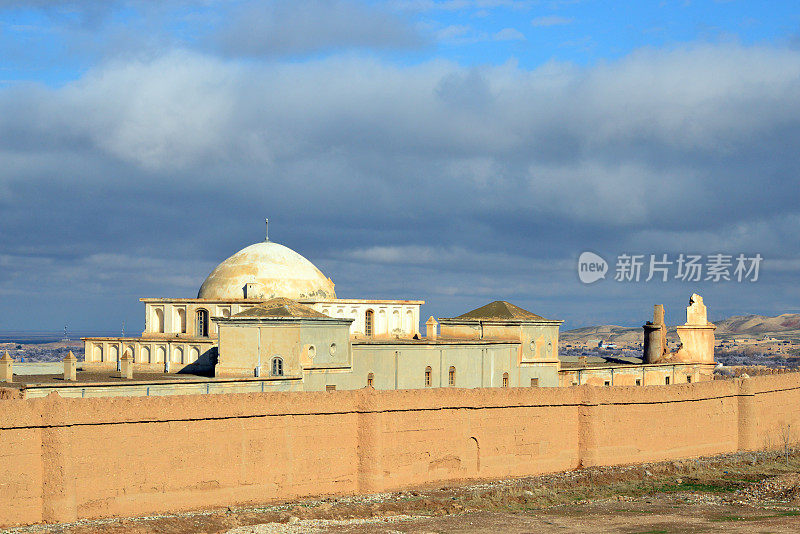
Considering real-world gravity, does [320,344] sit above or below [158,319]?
below

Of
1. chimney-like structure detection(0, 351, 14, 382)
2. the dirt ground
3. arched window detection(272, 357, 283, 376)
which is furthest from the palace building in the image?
the dirt ground


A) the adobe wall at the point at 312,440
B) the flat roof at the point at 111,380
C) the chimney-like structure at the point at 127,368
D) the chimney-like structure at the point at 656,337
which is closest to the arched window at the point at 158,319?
the flat roof at the point at 111,380

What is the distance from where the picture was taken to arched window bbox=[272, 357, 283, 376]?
3522 cm

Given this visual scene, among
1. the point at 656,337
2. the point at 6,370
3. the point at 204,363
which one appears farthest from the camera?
the point at 656,337

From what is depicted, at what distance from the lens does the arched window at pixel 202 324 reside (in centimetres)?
4306

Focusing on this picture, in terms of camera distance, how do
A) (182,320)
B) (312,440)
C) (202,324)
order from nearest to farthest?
(312,440) < (202,324) < (182,320)

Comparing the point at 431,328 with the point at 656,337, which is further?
the point at 656,337

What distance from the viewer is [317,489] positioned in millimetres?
26391

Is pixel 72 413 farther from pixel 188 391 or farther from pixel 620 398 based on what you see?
pixel 620 398

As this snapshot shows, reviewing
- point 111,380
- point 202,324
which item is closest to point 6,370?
point 111,380

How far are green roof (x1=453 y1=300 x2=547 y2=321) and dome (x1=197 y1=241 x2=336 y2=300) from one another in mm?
7215

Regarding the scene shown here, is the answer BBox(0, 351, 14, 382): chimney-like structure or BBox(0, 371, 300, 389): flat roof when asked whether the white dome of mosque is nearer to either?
BBox(0, 371, 300, 389): flat roof

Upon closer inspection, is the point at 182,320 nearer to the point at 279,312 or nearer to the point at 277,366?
the point at 279,312

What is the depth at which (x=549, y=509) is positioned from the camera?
26422 mm
